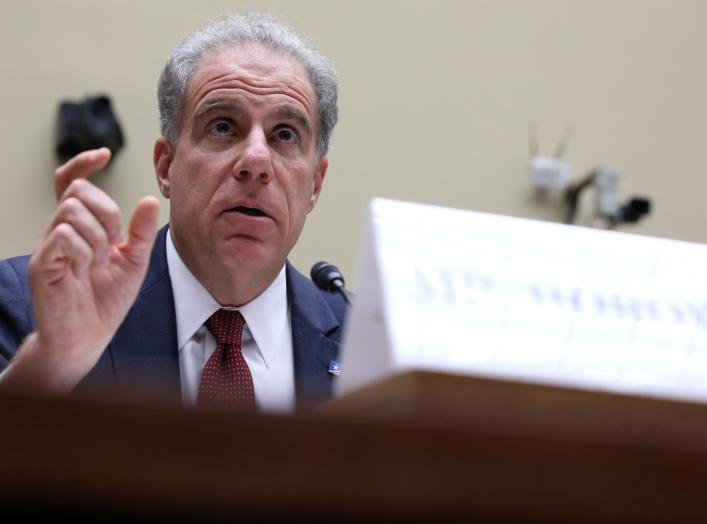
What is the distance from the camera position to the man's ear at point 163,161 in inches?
104

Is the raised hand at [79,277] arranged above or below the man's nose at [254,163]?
below

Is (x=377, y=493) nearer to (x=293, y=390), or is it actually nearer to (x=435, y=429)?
(x=435, y=429)

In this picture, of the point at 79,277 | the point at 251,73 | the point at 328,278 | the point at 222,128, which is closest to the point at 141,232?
the point at 79,277

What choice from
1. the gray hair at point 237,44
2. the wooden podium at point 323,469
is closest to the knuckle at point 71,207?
the wooden podium at point 323,469

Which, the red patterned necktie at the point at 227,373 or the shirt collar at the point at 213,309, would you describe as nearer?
the red patterned necktie at the point at 227,373

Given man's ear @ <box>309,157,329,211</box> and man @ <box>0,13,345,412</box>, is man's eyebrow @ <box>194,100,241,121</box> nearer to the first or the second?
man @ <box>0,13,345,412</box>

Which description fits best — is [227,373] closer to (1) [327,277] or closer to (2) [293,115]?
(1) [327,277]

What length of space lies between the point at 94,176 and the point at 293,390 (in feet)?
8.55

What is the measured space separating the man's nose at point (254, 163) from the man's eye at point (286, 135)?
4.3 inches

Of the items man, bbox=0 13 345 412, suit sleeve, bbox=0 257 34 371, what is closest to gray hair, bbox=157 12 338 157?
man, bbox=0 13 345 412

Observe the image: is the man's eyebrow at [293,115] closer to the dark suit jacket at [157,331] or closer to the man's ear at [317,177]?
the man's ear at [317,177]

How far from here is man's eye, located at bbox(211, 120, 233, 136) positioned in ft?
8.15

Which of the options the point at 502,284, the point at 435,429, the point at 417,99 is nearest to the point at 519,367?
the point at 502,284

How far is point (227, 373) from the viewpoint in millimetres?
2137
